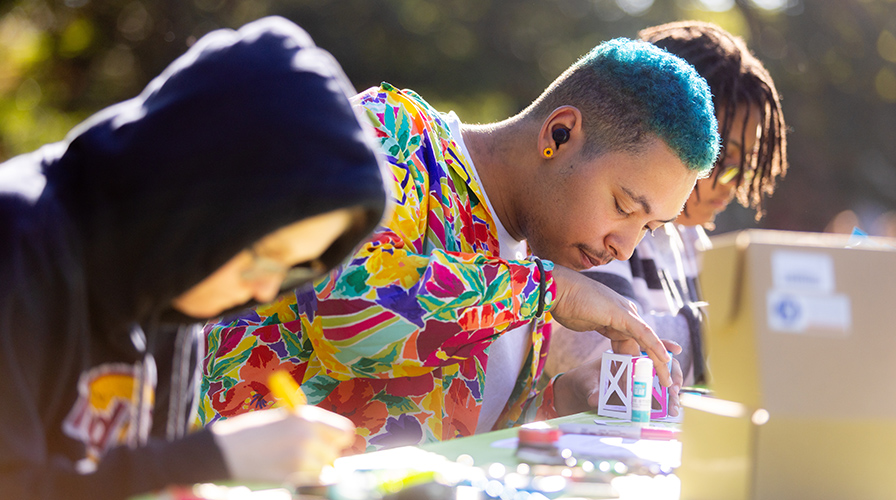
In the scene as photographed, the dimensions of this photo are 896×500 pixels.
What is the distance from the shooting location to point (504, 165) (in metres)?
1.77

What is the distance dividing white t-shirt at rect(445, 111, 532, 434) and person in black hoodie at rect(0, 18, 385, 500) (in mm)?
854

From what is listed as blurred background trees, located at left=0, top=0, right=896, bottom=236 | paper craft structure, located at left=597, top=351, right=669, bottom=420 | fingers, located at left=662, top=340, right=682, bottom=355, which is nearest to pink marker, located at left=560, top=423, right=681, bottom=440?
paper craft structure, located at left=597, top=351, right=669, bottom=420

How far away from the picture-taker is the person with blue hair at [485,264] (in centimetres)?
136

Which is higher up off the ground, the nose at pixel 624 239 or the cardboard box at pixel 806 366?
the nose at pixel 624 239

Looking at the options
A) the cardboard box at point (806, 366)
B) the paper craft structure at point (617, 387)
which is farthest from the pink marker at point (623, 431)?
the cardboard box at point (806, 366)

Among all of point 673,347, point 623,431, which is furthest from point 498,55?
point 623,431

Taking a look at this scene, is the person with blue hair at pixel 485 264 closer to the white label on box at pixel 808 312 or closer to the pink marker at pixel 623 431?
the pink marker at pixel 623 431

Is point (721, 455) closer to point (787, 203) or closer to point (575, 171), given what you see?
point (575, 171)

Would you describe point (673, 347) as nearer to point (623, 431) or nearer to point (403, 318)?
point (623, 431)

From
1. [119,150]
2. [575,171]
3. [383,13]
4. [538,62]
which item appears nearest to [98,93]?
[383,13]

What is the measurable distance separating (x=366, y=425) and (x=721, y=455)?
2.33ft

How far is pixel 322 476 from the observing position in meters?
0.95

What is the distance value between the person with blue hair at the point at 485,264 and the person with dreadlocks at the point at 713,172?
35cm

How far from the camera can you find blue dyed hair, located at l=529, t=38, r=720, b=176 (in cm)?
159
